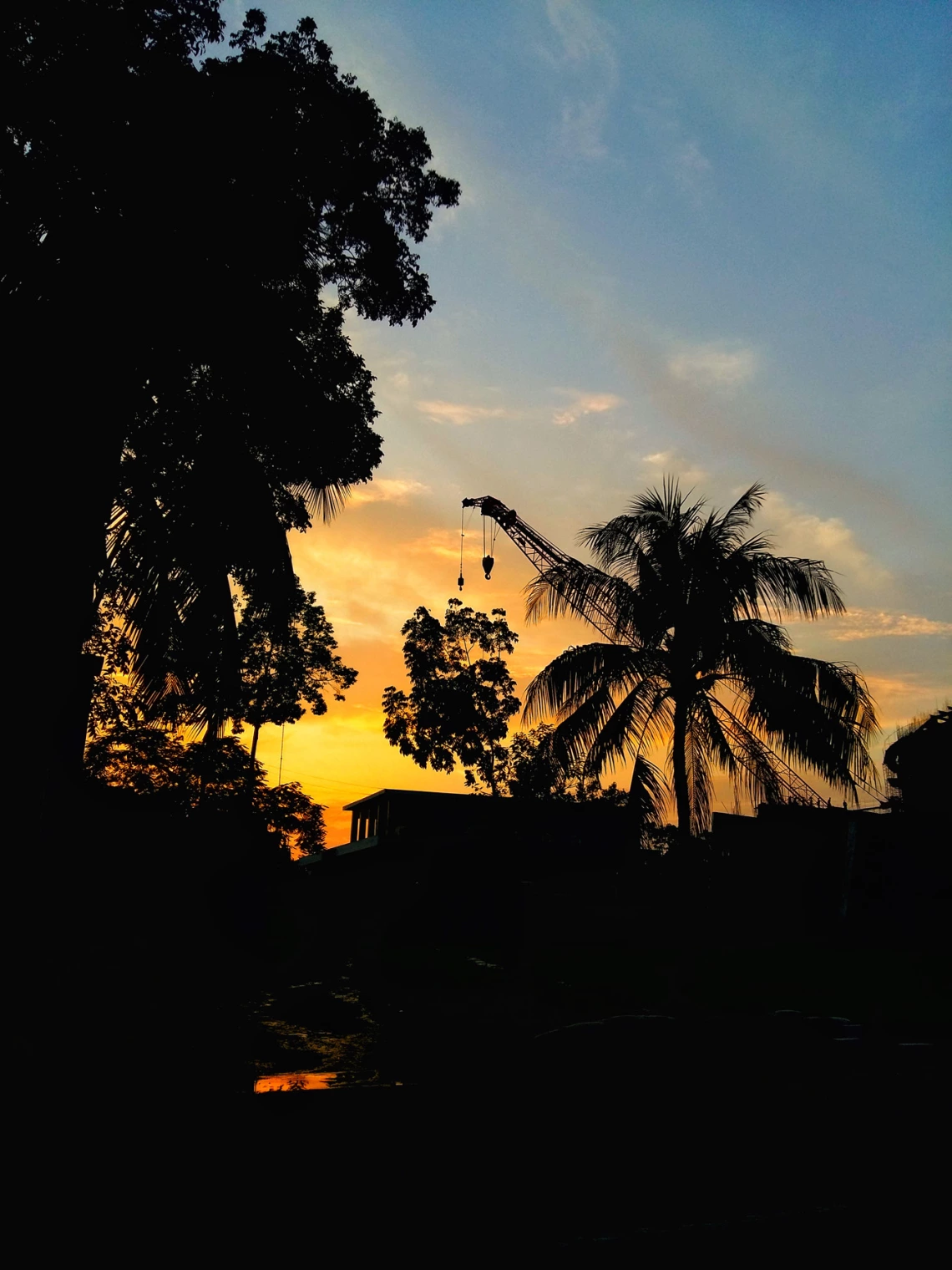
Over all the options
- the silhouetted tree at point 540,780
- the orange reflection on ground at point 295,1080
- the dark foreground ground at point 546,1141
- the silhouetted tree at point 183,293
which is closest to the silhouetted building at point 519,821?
the silhouetted tree at point 540,780

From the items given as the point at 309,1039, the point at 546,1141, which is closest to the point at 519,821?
the point at 309,1039

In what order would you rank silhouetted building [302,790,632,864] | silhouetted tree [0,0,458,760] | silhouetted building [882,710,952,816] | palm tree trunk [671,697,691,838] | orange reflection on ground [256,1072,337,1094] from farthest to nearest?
silhouetted building [302,790,632,864] → silhouetted building [882,710,952,816] → palm tree trunk [671,697,691,838] → silhouetted tree [0,0,458,760] → orange reflection on ground [256,1072,337,1094]

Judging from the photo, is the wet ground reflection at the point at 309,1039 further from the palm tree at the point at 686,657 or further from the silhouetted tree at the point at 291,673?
the silhouetted tree at the point at 291,673

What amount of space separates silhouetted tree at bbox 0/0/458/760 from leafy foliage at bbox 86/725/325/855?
1474 cm

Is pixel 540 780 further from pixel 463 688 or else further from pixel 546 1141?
pixel 546 1141

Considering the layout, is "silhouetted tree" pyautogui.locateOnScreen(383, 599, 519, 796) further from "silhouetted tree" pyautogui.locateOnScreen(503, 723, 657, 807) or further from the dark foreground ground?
the dark foreground ground

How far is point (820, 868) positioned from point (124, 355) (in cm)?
1515

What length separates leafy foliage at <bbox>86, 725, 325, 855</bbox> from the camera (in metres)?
27.6

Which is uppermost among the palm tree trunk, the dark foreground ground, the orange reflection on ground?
the palm tree trunk

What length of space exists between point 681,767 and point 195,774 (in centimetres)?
1798

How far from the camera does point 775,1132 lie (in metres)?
4.60

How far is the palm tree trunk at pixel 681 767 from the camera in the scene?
1773 cm

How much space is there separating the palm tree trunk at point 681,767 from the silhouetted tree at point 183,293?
27.0 feet

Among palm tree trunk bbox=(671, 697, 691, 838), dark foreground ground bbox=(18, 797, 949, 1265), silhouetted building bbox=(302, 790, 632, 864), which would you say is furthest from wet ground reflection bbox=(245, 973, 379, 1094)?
silhouetted building bbox=(302, 790, 632, 864)
